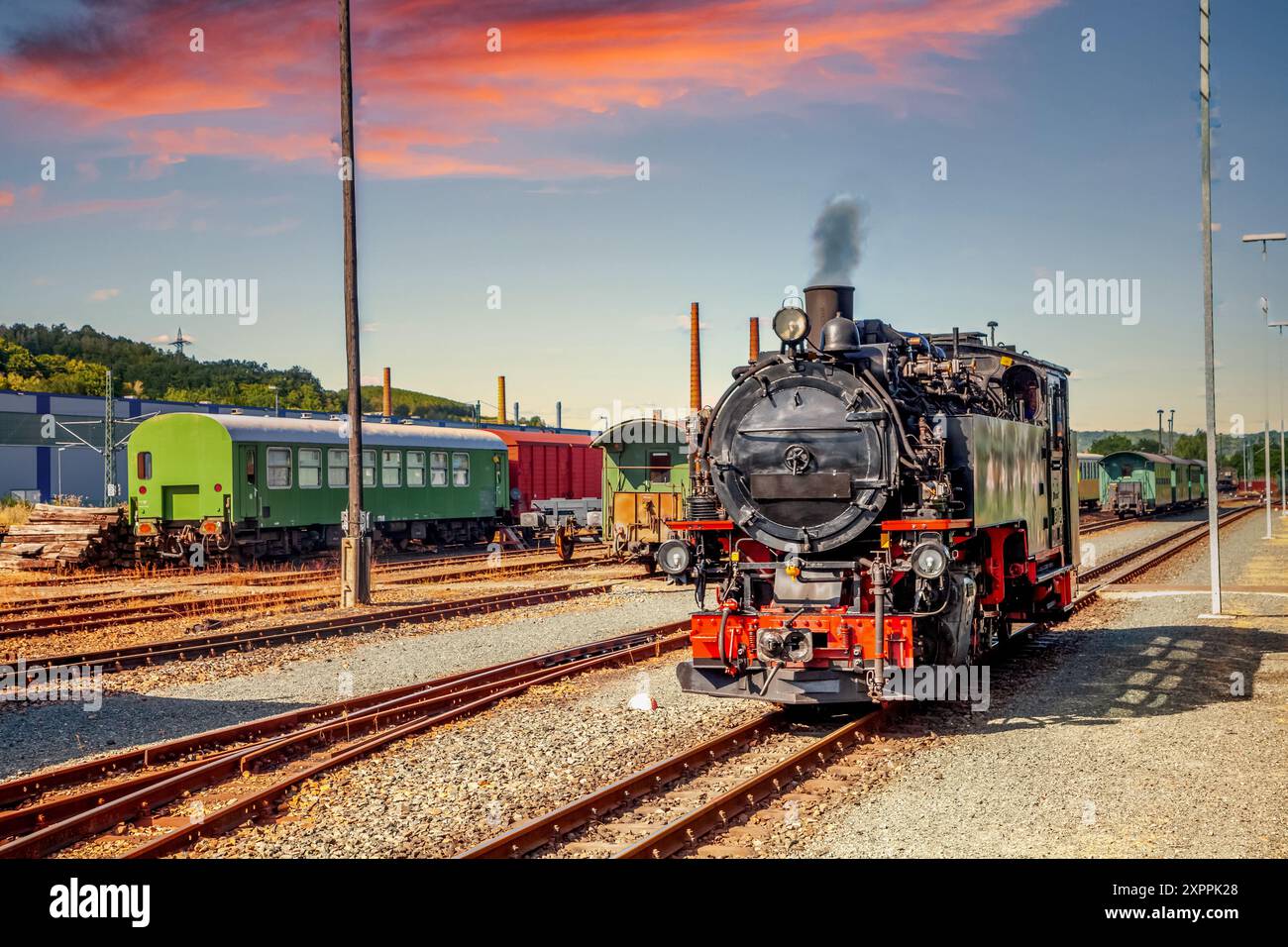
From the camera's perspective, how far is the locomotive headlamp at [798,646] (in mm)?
8766

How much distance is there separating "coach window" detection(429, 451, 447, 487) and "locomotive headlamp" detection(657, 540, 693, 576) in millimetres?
20195

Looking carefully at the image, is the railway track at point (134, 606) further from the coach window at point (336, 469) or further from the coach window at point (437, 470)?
the coach window at point (437, 470)

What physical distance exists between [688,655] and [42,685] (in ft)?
22.0

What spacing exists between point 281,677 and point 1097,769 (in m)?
8.03

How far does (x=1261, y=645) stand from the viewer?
13.5 m

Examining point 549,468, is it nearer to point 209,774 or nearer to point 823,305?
point 823,305

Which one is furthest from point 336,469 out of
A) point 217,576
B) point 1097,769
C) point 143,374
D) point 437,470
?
point 143,374

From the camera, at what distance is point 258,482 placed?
24031 millimetres

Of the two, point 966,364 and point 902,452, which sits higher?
point 966,364

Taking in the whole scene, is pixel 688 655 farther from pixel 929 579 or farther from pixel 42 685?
pixel 42 685

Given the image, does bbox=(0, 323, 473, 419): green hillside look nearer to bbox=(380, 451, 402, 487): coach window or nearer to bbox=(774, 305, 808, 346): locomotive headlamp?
bbox=(380, 451, 402, 487): coach window
